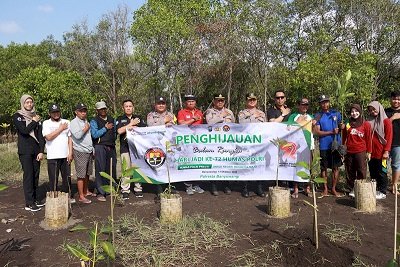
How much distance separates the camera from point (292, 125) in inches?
265

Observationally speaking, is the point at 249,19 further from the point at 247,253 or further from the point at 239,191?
the point at 247,253

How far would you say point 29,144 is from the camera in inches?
233

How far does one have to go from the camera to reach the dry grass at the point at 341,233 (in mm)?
4676

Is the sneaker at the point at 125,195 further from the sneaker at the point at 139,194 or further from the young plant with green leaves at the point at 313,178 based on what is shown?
the young plant with green leaves at the point at 313,178

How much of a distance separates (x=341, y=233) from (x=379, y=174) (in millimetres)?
2328

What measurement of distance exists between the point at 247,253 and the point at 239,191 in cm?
289

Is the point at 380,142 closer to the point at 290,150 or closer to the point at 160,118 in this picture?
the point at 290,150

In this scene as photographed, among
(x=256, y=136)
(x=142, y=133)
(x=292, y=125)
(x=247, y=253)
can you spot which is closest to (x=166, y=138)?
(x=142, y=133)

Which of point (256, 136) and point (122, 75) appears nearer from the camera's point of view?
point (256, 136)

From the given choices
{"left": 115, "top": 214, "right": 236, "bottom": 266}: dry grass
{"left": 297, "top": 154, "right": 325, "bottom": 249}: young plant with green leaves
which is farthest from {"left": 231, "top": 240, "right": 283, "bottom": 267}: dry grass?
{"left": 297, "top": 154, "right": 325, "bottom": 249}: young plant with green leaves

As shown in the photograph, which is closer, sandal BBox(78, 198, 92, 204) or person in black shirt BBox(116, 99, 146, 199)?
sandal BBox(78, 198, 92, 204)

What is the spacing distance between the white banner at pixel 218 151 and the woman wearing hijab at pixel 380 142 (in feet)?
→ 3.78

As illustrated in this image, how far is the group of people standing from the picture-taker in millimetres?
6035

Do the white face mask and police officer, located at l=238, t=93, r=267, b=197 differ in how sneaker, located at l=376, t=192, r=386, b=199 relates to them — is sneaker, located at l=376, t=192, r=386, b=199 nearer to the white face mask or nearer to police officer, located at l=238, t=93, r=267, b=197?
the white face mask
